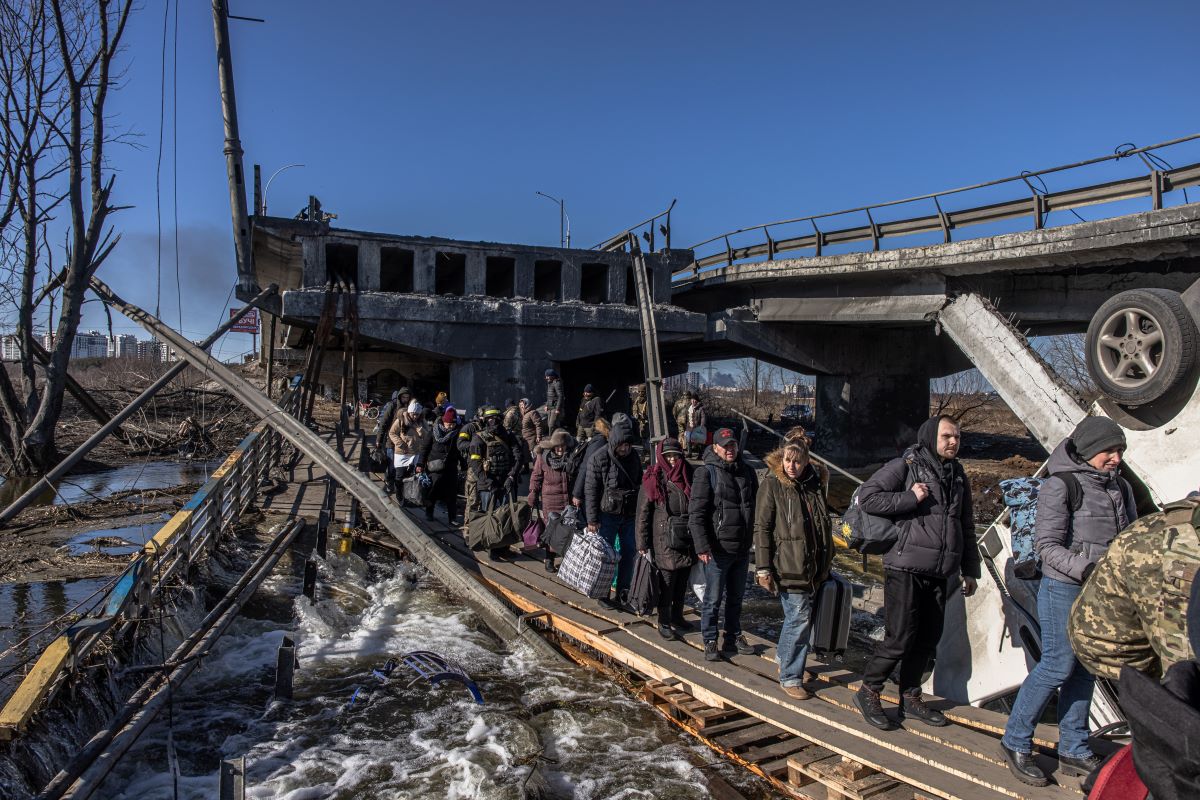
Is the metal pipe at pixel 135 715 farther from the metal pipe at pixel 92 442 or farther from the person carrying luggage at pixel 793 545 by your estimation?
the person carrying luggage at pixel 793 545

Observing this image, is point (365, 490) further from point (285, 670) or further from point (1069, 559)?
point (1069, 559)

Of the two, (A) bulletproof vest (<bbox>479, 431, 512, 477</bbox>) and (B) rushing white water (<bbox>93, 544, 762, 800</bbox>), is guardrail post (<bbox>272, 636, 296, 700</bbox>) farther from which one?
(A) bulletproof vest (<bbox>479, 431, 512, 477</bbox>)

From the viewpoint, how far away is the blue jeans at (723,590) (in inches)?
229

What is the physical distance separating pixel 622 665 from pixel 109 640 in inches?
141

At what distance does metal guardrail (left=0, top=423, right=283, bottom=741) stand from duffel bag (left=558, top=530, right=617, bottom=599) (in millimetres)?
3381

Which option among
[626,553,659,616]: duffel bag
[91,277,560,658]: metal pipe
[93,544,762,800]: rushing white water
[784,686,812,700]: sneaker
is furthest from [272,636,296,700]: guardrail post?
[784,686,812,700]: sneaker

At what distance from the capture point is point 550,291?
20672mm

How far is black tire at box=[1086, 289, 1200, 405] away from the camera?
677cm

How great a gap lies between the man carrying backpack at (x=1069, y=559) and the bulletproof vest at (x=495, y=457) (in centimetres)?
633

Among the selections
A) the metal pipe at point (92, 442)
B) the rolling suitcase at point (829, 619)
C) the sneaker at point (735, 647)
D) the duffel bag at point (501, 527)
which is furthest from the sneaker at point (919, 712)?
the metal pipe at point (92, 442)

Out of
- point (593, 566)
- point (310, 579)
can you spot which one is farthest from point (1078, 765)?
point (310, 579)

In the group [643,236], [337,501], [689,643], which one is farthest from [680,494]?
[643,236]

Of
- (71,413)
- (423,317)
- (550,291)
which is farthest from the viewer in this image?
(71,413)

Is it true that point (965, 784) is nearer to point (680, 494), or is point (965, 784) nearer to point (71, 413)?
point (680, 494)
